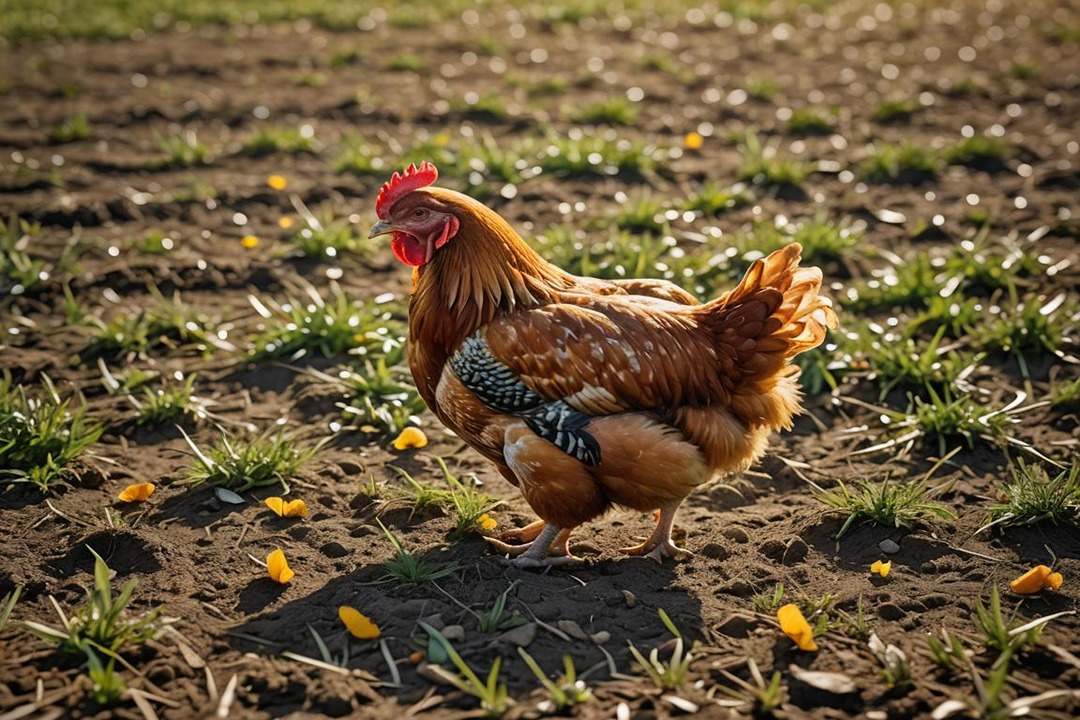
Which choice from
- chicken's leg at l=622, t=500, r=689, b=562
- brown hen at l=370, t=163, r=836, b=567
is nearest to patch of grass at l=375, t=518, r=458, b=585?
brown hen at l=370, t=163, r=836, b=567

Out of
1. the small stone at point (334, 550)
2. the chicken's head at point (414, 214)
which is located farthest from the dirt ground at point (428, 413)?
the chicken's head at point (414, 214)

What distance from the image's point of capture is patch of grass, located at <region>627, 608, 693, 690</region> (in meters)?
3.47

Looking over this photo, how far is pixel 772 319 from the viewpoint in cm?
407

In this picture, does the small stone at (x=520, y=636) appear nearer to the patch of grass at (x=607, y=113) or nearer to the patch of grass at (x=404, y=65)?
the patch of grass at (x=607, y=113)

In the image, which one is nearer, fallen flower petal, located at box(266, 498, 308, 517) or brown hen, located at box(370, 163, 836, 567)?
brown hen, located at box(370, 163, 836, 567)

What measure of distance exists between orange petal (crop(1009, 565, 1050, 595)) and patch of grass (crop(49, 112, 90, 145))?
298 inches

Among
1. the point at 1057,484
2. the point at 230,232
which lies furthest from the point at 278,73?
the point at 1057,484

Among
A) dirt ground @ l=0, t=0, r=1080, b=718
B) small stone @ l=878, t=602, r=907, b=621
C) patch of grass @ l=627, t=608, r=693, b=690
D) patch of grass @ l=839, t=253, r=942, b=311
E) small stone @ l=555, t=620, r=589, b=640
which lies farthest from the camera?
patch of grass @ l=839, t=253, r=942, b=311

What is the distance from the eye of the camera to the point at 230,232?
710 centimetres

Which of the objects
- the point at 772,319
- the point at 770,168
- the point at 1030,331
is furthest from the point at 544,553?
the point at 770,168

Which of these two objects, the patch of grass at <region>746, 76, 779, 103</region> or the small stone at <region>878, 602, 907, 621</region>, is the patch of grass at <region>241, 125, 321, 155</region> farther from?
the small stone at <region>878, 602, 907, 621</region>

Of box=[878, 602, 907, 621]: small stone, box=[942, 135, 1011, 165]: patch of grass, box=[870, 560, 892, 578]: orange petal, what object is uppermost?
box=[942, 135, 1011, 165]: patch of grass

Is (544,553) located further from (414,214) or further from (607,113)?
(607,113)

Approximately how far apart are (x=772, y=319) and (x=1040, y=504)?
1.43 meters
